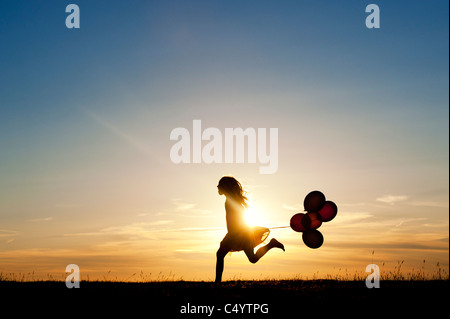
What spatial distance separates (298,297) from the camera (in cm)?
938

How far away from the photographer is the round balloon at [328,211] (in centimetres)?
1361

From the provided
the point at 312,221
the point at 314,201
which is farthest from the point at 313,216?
the point at 314,201

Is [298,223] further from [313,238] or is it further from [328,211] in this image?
[328,211]

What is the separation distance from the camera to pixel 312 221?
13555mm

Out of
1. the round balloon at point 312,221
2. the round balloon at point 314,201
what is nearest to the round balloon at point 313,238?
the round balloon at point 312,221

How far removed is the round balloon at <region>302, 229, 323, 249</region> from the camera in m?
13.3

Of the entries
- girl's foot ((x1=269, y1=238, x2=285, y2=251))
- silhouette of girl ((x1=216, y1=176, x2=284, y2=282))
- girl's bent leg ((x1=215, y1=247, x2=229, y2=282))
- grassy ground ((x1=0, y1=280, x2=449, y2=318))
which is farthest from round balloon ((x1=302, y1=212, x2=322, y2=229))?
grassy ground ((x1=0, y1=280, x2=449, y2=318))

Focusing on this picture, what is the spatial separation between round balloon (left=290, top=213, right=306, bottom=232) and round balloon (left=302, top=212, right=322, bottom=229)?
9 centimetres

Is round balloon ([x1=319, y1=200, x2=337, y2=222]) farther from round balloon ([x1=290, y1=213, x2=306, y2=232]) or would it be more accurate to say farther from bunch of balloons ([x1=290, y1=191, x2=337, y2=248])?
round balloon ([x1=290, y1=213, x2=306, y2=232])
